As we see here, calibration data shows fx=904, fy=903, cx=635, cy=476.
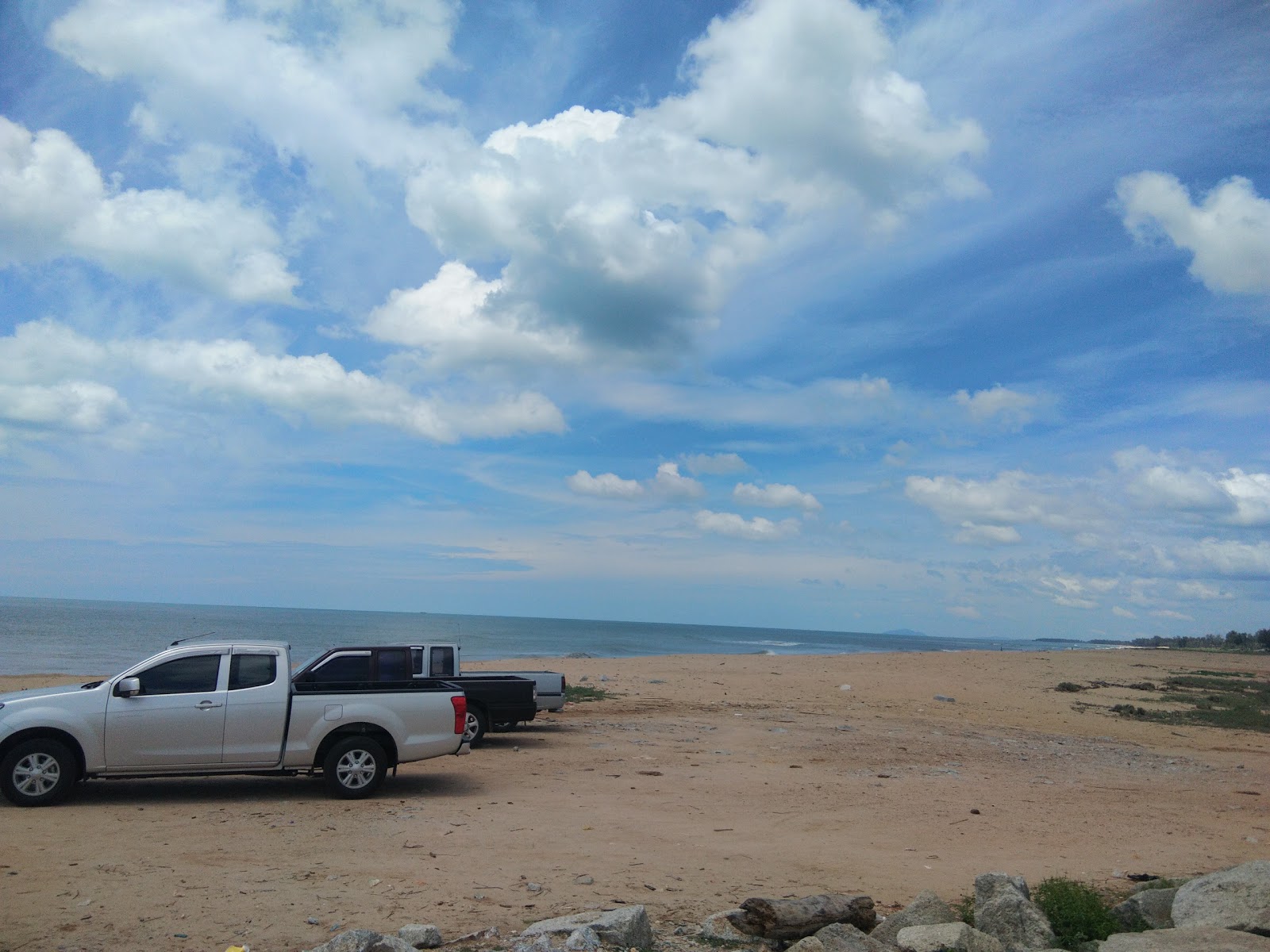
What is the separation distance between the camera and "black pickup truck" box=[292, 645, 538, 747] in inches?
544

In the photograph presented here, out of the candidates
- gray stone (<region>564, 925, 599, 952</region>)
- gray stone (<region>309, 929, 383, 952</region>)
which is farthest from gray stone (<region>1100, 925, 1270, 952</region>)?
gray stone (<region>309, 929, 383, 952</region>)

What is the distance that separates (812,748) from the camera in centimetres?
1666

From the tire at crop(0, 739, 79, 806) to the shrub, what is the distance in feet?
32.9

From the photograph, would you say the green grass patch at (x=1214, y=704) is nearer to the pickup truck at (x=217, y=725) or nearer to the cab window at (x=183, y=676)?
the pickup truck at (x=217, y=725)

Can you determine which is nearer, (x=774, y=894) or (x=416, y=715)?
(x=774, y=894)

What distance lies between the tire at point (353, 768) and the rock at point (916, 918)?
656 centimetres

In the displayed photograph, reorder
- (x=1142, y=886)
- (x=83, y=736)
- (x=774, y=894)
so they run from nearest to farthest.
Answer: (x=774, y=894)
(x=1142, y=886)
(x=83, y=736)

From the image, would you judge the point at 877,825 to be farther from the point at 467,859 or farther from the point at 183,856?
the point at 183,856

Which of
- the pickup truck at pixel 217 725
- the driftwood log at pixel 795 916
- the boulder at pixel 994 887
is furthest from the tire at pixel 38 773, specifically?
the boulder at pixel 994 887

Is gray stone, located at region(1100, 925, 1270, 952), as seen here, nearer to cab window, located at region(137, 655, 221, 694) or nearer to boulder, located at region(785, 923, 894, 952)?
boulder, located at region(785, 923, 894, 952)

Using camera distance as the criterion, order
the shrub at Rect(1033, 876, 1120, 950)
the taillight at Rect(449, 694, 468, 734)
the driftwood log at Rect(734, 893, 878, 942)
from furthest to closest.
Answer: the taillight at Rect(449, 694, 468, 734)
the shrub at Rect(1033, 876, 1120, 950)
the driftwood log at Rect(734, 893, 878, 942)

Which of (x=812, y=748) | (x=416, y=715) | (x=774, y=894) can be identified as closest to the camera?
(x=774, y=894)

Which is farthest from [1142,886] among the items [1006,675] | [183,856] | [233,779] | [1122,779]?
[1006,675]

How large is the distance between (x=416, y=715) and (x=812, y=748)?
8.19 metres
